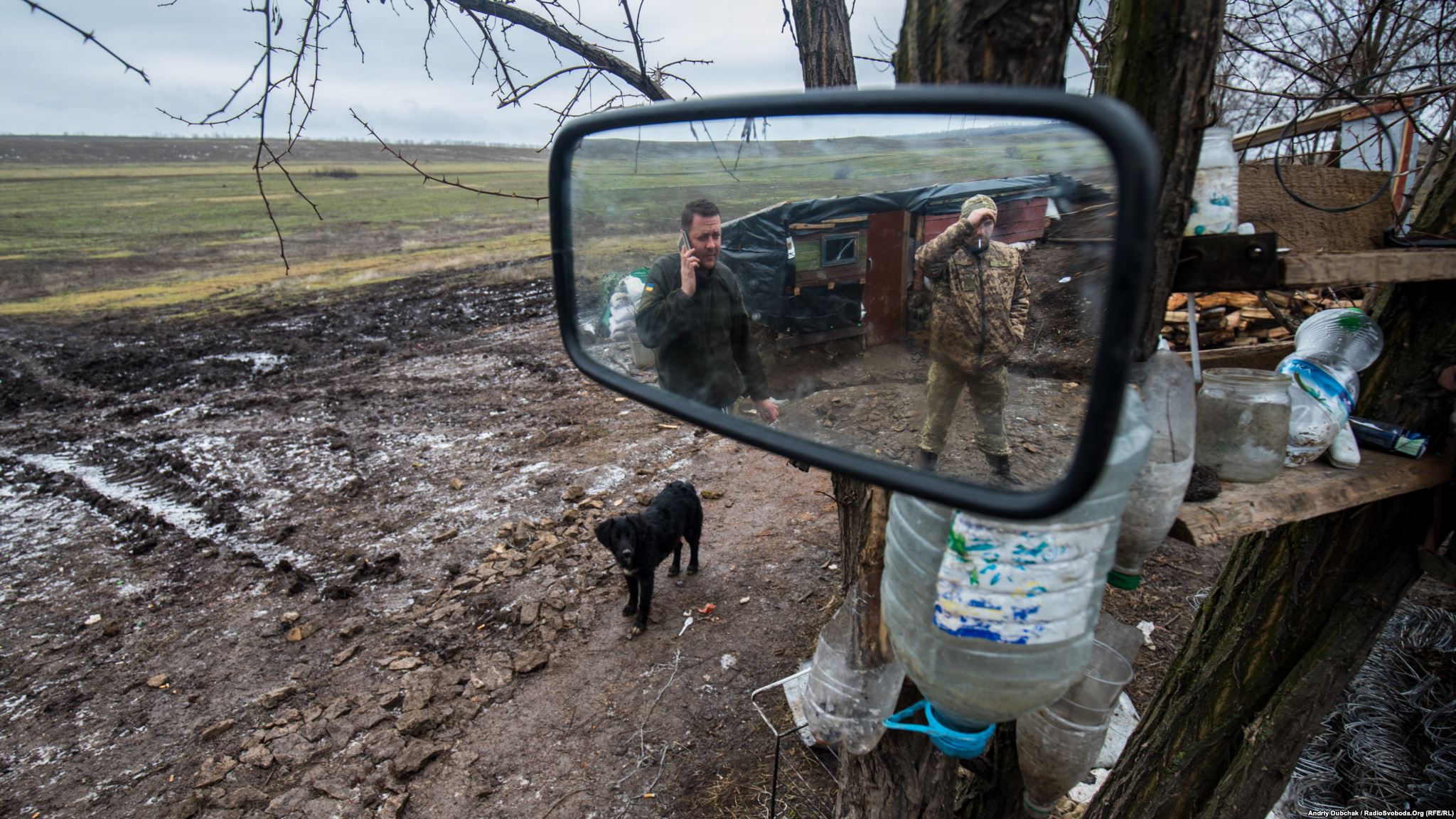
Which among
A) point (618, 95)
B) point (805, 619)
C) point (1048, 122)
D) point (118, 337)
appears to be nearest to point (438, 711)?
point (805, 619)

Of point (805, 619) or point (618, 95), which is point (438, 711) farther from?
point (618, 95)

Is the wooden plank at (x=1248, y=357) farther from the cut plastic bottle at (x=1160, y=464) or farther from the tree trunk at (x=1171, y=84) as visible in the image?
the tree trunk at (x=1171, y=84)

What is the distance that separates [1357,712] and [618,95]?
4.32 m

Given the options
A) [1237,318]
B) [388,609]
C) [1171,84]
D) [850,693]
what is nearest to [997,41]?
[1171,84]

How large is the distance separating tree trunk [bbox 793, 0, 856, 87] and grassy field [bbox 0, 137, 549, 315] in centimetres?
402

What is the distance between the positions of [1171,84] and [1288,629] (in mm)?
1692

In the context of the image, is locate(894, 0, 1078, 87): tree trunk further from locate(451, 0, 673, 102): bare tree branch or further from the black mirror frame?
locate(451, 0, 673, 102): bare tree branch

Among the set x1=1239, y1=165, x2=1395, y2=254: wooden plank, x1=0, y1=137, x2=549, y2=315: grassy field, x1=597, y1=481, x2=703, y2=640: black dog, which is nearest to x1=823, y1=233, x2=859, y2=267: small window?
x1=1239, y1=165, x2=1395, y2=254: wooden plank

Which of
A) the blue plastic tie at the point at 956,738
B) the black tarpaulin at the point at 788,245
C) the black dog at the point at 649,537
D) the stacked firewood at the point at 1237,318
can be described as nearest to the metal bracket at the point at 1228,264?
the black tarpaulin at the point at 788,245

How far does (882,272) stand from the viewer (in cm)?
99

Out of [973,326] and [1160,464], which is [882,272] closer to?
[973,326]

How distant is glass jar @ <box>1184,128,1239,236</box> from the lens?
108 cm

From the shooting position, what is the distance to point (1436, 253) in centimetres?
121

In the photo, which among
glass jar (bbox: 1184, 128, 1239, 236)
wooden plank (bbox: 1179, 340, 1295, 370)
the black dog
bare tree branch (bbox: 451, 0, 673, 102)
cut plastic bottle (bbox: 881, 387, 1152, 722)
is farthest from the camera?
the black dog
